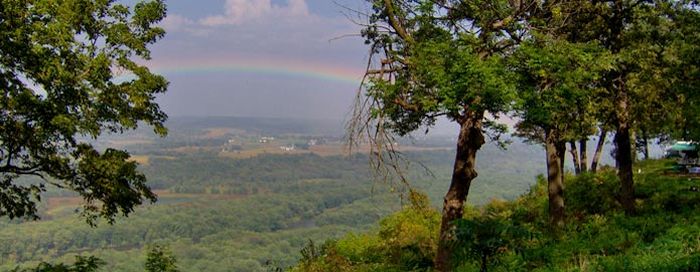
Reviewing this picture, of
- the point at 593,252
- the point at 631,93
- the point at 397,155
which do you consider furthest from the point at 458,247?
the point at 631,93

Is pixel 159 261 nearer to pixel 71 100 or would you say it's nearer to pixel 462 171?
pixel 71 100

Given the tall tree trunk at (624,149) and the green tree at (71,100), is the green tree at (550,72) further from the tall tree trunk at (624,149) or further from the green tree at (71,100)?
the green tree at (71,100)

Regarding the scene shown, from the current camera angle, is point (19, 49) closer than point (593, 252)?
Yes

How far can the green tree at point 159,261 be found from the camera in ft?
47.6

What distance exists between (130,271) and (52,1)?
114502 mm

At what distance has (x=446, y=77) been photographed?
1003 centimetres

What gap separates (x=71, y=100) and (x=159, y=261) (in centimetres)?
508

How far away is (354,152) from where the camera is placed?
12180 mm

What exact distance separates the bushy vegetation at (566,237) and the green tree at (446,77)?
53.4 inches

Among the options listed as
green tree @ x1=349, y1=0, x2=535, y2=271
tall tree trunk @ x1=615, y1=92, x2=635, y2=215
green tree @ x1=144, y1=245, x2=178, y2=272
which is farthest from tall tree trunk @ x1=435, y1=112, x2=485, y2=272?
green tree @ x1=144, y1=245, x2=178, y2=272

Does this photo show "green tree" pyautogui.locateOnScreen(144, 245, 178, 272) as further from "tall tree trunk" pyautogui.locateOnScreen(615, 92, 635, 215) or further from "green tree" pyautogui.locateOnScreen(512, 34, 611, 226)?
"tall tree trunk" pyautogui.locateOnScreen(615, 92, 635, 215)

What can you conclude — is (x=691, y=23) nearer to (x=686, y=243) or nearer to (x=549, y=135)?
(x=549, y=135)

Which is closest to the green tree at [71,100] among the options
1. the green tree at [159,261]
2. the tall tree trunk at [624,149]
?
the green tree at [159,261]

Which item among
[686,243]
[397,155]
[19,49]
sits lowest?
[686,243]
